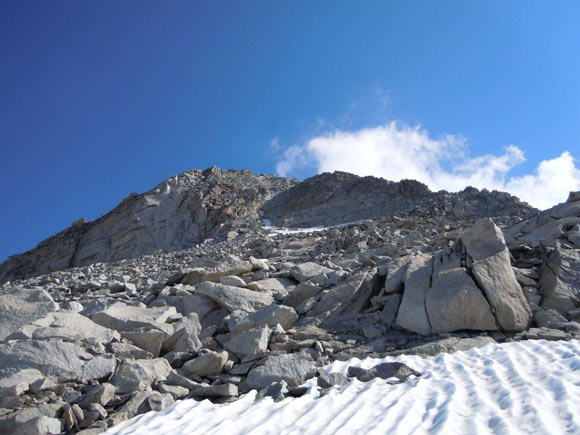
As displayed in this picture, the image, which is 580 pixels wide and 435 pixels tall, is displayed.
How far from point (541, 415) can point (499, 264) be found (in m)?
4.07

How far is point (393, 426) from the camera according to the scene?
11.6 feet

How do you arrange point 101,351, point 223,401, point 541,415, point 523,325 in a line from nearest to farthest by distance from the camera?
point 541,415 → point 223,401 → point 101,351 → point 523,325

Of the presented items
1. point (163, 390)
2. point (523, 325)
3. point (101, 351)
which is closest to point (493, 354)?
point (523, 325)

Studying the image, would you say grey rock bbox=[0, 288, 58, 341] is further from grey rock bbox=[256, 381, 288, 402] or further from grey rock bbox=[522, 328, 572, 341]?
grey rock bbox=[522, 328, 572, 341]

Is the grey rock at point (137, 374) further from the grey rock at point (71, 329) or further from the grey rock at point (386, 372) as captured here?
the grey rock at point (386, 372)

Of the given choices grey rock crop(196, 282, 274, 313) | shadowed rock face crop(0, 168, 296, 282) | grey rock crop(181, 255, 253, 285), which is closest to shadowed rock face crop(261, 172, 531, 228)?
shadowed rock face crop(0, 168, 296, 282)

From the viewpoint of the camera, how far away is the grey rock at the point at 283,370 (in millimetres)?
5070

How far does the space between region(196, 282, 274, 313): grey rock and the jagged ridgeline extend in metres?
23.5

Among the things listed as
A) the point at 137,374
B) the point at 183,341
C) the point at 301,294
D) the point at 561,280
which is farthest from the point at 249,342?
the point at 561,280

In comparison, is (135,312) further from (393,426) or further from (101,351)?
(393,426)

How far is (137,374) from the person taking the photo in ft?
17.0

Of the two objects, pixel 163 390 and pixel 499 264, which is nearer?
pixel 163 390

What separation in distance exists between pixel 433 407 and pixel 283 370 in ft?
6.52

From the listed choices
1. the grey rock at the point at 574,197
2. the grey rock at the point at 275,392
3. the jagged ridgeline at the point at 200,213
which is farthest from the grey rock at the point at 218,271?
the jagged ridgeline at the point at 200,213
